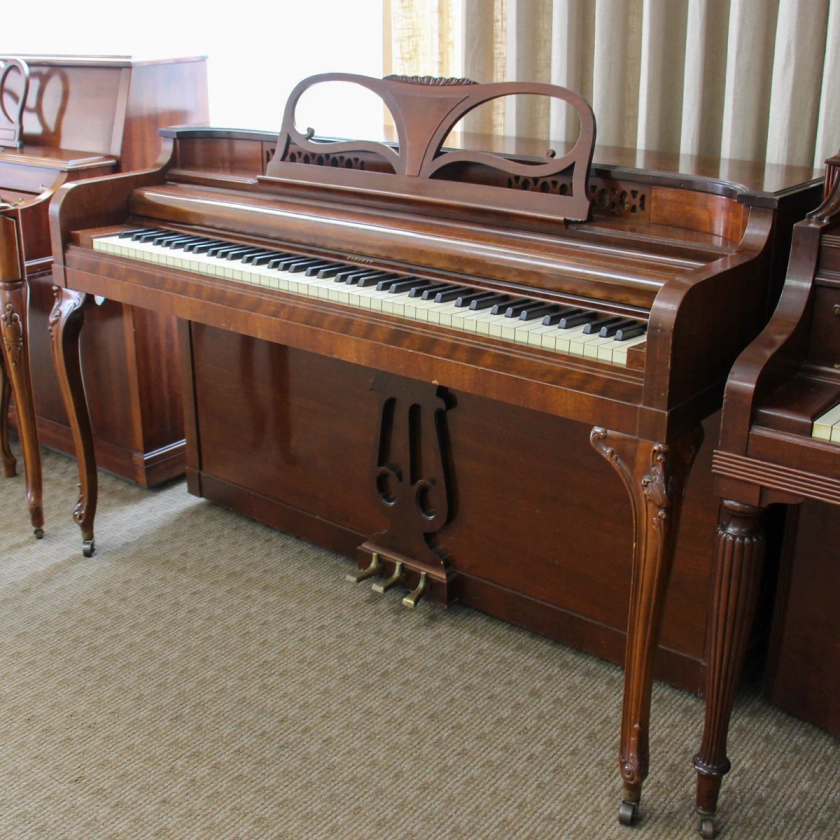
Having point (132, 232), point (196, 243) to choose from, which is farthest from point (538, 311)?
point (132, 232)

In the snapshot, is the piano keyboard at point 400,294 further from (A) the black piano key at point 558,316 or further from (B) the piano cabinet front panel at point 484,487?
(B) the piano cabinet front panel at point 484,487

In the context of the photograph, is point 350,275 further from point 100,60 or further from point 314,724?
point 100,60

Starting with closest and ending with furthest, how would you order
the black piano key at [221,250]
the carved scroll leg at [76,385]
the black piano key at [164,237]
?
the black piano key at [221,250] < the black piano key at [164,237] < the carved scroll leg at [76,385]

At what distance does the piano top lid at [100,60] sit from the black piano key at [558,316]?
1664mm

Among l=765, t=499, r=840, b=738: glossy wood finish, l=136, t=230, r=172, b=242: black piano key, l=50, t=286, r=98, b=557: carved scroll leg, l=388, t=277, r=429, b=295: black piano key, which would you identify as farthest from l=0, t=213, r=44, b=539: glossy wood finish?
l=765, t=499, r=840, b=738: glossy wood finish

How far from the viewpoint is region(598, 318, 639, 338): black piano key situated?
5.45 ft

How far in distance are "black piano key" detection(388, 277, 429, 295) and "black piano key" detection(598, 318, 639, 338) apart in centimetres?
41

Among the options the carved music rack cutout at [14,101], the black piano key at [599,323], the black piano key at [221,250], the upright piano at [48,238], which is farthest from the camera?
the carved music rack cutout at [14,101]

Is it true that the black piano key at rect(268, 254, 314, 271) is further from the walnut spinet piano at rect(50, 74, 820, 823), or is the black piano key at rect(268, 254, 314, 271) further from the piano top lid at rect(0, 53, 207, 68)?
the piano top lid at rect(0, 53, 207, 68)

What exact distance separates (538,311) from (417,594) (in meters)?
0.95

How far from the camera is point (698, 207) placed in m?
1.86

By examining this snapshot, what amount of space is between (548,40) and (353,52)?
0.79 m

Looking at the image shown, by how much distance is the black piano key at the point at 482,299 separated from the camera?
1.83m

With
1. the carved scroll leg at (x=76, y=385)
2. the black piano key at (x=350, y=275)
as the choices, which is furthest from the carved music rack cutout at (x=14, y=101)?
the black piano key at (x=350, y=275)
